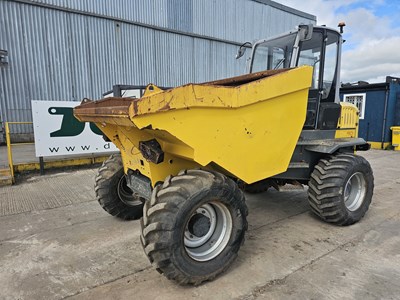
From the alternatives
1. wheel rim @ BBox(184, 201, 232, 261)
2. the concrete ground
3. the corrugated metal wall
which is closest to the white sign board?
the concrete ground

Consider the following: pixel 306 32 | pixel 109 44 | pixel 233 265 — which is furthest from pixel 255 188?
pixel 109 44

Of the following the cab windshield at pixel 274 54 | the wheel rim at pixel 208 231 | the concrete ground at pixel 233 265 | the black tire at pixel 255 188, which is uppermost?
the cab windshield at pixel 274 54

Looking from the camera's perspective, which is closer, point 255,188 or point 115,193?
point 115,193

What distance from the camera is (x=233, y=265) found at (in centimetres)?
282

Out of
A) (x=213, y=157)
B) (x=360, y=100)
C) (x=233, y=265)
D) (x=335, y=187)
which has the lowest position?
(x=233, y=265)

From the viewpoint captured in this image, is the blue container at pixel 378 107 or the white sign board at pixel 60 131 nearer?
the white sign board at pixel 60 131

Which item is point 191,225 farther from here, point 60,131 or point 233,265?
point 60,131

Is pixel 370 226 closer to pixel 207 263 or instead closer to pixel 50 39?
pixel 207 263

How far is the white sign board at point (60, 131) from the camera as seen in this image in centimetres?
657

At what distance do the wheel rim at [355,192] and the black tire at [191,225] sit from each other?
2.05 metres

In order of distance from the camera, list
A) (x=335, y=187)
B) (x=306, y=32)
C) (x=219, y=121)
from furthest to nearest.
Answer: (x=335, y=187) → (x=306, y=32) → (x=219, y=121)

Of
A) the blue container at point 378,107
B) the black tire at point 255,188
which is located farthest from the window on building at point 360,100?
the black tire at point 255,188

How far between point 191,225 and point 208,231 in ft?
0.65

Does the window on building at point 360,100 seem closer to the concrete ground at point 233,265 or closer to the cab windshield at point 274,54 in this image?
the concrete ground at point 233,265
